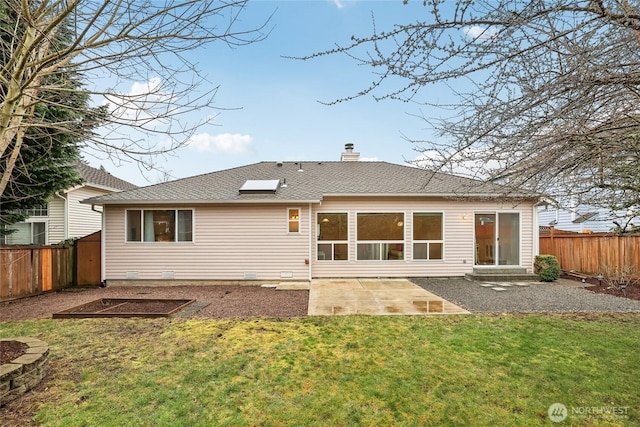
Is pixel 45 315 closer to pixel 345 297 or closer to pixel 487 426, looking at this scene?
pixel 345 297

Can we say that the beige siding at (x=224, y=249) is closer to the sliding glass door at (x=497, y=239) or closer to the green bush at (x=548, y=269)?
the sliding glass door at (x=497, y=239)

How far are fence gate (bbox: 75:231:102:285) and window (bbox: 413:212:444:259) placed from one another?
33.2 feet

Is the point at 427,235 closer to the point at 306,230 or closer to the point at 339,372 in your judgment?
the point at 306,230

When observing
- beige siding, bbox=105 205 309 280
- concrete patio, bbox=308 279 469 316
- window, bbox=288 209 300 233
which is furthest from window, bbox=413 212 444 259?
window, bbox=288 209 300 233

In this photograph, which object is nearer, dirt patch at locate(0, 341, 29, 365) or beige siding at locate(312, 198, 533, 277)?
dirt patch at locate(0, 341, 29, 365)

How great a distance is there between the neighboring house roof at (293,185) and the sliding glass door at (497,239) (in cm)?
165

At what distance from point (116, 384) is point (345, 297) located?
4.99 meters

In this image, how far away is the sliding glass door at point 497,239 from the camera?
34.2 feet

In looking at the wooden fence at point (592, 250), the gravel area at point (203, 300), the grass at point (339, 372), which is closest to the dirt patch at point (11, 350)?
the grass at point (339, 372)

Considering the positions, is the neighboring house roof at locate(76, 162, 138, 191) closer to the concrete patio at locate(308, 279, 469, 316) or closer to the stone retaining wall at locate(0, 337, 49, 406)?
the concrete patio at locate(308, 279, 469, 316)

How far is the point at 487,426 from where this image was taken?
262 cm

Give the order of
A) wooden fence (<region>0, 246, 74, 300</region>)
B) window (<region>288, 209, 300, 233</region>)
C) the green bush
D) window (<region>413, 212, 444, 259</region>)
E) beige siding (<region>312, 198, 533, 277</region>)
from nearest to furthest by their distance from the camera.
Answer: wooden fence (<region>0, 246, 74, 300</region>)
the green bush
window (<region>288, 209, 300, 233</region>)
beige siding (<region>312, 198, 533, 277</region>)
window (<region>413, 212, 444, 259</region>)

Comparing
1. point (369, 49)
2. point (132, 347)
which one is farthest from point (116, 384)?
point (369, 49)

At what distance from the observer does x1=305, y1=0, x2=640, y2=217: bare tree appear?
2094 millimetres
